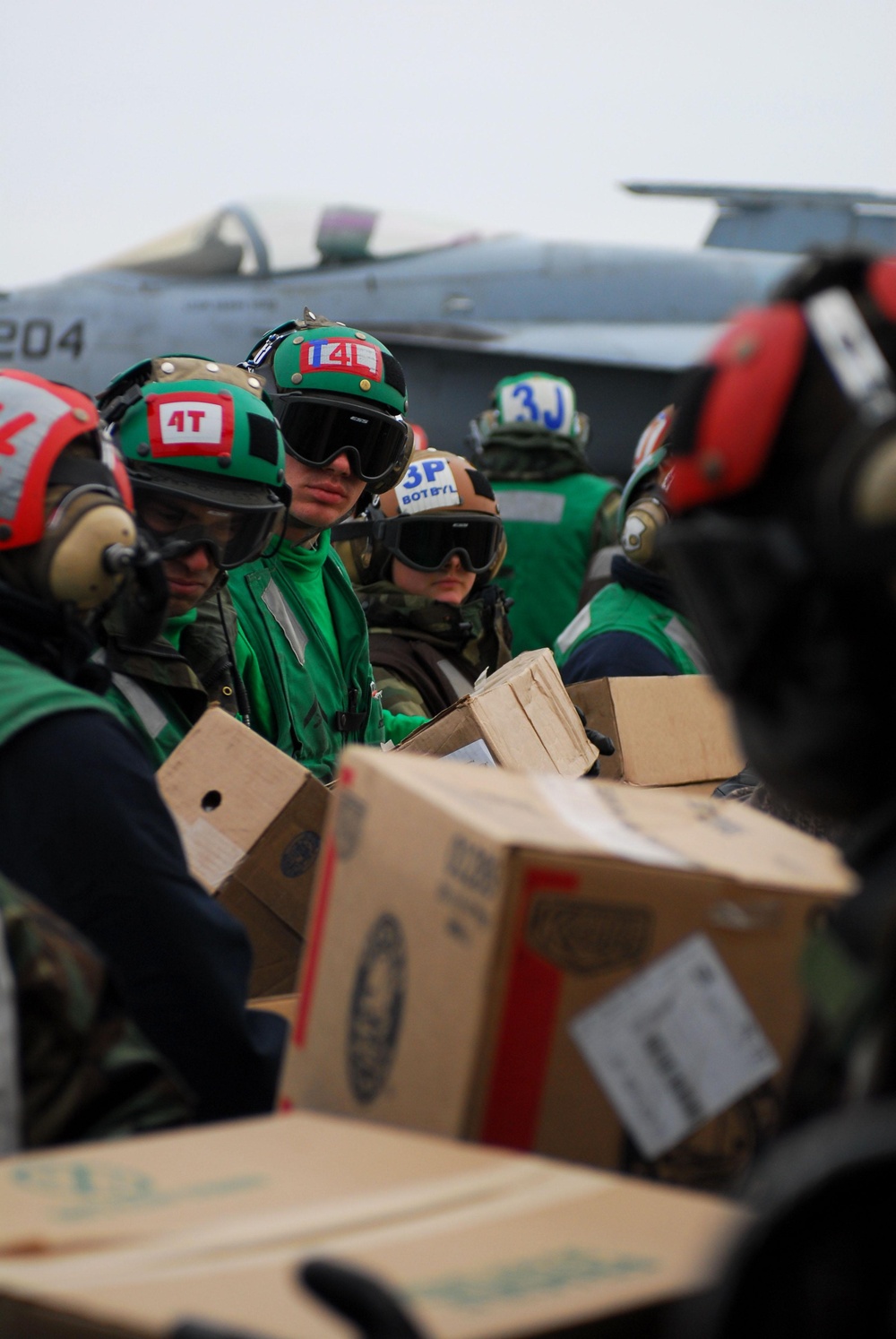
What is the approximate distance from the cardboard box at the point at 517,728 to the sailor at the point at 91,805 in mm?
1141

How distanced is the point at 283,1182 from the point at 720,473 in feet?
2.55

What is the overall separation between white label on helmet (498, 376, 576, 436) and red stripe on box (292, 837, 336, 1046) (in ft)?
19.3

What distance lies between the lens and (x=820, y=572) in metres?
1.18

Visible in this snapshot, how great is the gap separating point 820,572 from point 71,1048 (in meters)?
1.09

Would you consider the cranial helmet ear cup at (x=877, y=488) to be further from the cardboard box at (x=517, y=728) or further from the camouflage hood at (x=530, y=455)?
the camouflage hood at (x=530, y=455)

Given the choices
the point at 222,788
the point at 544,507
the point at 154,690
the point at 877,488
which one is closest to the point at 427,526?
the point at 154,690

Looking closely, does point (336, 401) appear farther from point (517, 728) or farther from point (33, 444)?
point (33, 444)

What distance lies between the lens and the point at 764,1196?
1.01m

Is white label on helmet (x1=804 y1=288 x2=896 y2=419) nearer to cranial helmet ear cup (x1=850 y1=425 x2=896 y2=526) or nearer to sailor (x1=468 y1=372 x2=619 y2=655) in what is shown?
cranial helmet ear cup (x1=850 y1=425 x2=896 y2=526)

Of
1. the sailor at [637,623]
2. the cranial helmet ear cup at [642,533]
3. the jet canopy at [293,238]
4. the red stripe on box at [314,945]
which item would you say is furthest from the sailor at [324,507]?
the jet canopy at [293,238]

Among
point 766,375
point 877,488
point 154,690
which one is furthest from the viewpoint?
point 154,690

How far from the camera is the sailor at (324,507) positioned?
155 inches

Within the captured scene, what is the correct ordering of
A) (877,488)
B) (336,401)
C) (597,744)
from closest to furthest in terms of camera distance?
Result: (877,488), (597,744), (336,401)

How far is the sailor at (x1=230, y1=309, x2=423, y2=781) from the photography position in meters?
3.95
